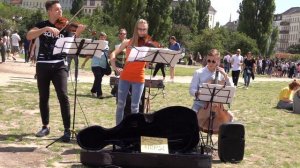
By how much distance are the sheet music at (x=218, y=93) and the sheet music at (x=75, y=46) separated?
1555 millimetres

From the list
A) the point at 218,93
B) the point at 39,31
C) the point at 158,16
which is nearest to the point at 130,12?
the point at 158,16

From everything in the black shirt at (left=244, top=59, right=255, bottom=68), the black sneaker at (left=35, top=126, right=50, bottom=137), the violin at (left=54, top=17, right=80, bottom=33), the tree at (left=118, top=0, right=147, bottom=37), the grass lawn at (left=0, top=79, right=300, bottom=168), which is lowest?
the grass lawn at (left=0, top=79, right=300, bottom=168)

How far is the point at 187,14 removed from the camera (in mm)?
100562

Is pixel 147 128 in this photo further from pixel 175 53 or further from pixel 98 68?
pixel 98 68

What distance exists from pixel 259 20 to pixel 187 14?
32.2 m

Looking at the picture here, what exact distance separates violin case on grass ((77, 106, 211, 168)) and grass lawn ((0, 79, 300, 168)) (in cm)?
54

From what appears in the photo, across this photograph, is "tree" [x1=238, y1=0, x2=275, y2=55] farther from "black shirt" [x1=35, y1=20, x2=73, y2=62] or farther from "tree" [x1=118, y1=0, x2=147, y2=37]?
"black shirt" [x1=35, y1=20, x2=73, y2=62]

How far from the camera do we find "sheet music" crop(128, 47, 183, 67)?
698 centimetres

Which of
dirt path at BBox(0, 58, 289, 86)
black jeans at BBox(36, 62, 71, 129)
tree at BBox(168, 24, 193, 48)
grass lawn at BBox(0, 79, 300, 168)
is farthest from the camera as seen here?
tree at BBox(168, 24, 193, 48)

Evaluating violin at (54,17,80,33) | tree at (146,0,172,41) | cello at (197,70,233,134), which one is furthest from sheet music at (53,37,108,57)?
tree at (146,0,172,41)

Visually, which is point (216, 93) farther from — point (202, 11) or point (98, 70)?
point (202, 11)

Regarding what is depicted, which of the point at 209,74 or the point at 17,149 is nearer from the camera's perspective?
the point at 17,149

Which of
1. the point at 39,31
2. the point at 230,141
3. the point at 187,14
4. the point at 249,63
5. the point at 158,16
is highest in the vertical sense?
the point at 187,14

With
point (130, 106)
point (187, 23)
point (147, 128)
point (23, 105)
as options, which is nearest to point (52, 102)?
point (23, 105)
